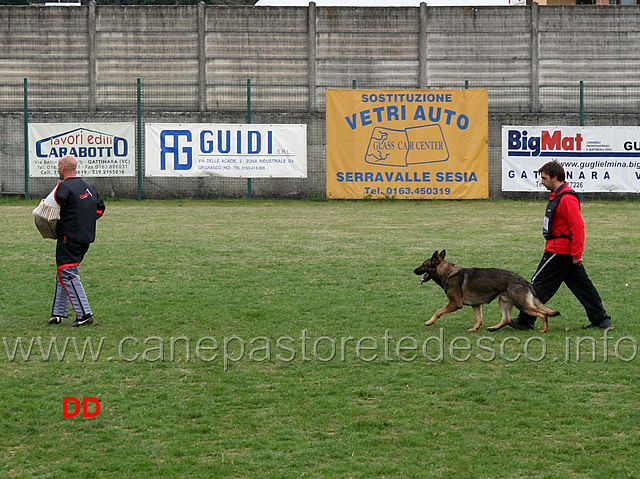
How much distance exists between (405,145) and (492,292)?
16280 mm

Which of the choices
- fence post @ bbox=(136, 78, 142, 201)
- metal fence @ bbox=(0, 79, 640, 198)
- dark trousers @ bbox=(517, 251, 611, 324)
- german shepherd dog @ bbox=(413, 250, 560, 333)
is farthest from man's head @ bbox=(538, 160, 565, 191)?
fence post @ bbox=(136, 78, 142, 201)

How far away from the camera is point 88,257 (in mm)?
13734

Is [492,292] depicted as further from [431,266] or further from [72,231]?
[72,231]

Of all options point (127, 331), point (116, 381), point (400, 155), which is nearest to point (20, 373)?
point (116, 381)

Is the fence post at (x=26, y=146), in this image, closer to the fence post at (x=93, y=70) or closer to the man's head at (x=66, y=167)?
the fence post at (x=93, y=70)

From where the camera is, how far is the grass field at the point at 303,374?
5.24 m

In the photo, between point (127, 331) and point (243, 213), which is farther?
point (243, 213)

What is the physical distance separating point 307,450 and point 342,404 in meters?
0.96

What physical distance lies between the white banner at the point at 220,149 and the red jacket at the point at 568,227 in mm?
16753

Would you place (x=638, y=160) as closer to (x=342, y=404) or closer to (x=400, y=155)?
(x=400, y=155)

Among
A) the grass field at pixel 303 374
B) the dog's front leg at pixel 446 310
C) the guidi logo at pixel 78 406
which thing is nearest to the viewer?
the grass field at pixel 303 374

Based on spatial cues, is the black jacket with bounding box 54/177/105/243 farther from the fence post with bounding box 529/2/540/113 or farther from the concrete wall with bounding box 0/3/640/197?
the fence post with bounding box 529/2/540/113

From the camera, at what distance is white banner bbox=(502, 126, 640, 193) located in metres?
24.7

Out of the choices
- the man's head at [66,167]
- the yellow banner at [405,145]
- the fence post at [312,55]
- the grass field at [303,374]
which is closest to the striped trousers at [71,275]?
the grass field at [303,374]
